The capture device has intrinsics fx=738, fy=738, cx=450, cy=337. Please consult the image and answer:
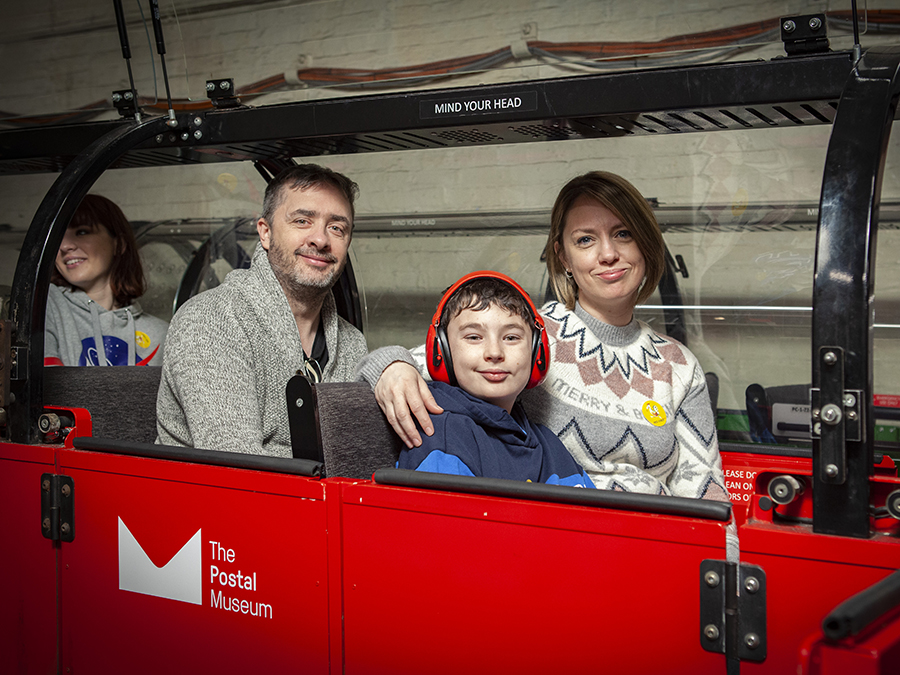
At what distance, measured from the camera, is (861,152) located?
1036 mm

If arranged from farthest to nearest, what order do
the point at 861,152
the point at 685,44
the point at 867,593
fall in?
1. the point at 685,44
2. the point at 861,152
3. the point at 867,593

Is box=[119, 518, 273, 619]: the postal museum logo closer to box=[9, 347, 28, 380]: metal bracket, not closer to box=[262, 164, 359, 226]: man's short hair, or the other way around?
box=[9, 347, 28, 380]: metal bracket

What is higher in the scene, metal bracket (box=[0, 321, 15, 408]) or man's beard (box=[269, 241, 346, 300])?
man's beard (box=[269, 241, 346, 300])

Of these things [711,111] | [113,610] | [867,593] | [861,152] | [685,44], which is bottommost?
[113,610]

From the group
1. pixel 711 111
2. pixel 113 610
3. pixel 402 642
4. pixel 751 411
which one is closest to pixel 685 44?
pixel 711 111

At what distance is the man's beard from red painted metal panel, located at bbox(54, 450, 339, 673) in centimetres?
66

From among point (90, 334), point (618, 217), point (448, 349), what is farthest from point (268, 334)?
point (90, 334)

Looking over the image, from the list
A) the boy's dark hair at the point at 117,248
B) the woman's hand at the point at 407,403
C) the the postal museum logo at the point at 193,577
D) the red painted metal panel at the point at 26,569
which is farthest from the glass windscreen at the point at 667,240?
the red painted metal panel at the point at 26,569

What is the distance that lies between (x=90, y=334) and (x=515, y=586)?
2097 mm

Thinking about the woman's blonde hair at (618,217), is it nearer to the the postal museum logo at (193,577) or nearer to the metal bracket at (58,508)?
the the postal museum logo at (193,577)

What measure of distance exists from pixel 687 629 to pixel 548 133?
1163 millimetres

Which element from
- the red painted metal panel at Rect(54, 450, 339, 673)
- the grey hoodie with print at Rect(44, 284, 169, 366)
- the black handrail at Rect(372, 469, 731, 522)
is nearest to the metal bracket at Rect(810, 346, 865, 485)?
the black handrail at Rect(372, 469, 731, 522)

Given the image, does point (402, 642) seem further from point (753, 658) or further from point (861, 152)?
point (861, 152)

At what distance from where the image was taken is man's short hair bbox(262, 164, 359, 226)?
83.2 inches
